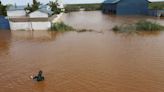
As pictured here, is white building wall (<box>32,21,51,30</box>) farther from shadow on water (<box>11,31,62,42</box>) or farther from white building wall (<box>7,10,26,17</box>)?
white building wall (<box>7,10,26,17</box>)

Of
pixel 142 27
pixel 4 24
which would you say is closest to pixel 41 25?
pixel 4 24

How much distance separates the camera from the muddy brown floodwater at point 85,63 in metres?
10.9

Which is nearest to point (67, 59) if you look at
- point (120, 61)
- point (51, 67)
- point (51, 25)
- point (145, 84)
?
point (51, 67)

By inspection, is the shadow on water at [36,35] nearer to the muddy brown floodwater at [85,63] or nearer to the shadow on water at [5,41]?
the muddy brown floodwater at [85,63]

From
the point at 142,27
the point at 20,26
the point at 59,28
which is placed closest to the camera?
the point at 142,27

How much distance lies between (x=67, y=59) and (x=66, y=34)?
9583 mm

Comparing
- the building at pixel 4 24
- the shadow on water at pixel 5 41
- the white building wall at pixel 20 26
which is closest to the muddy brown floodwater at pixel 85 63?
the shadow on water at pixel 5 41

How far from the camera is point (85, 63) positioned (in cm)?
1405

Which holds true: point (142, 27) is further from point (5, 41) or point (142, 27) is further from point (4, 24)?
point (4, 24)

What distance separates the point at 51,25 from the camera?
2659cm

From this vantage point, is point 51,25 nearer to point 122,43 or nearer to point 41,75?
point 122,43

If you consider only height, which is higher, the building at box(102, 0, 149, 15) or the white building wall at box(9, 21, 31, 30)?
the building at box(102, 0, 149, 15)

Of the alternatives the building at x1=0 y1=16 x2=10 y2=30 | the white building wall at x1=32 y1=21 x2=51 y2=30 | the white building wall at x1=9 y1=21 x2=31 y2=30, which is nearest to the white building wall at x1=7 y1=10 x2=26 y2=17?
the building at x1=0 y1=16 x2=10 y2=30

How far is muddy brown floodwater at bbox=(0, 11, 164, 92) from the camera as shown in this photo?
10898mm
